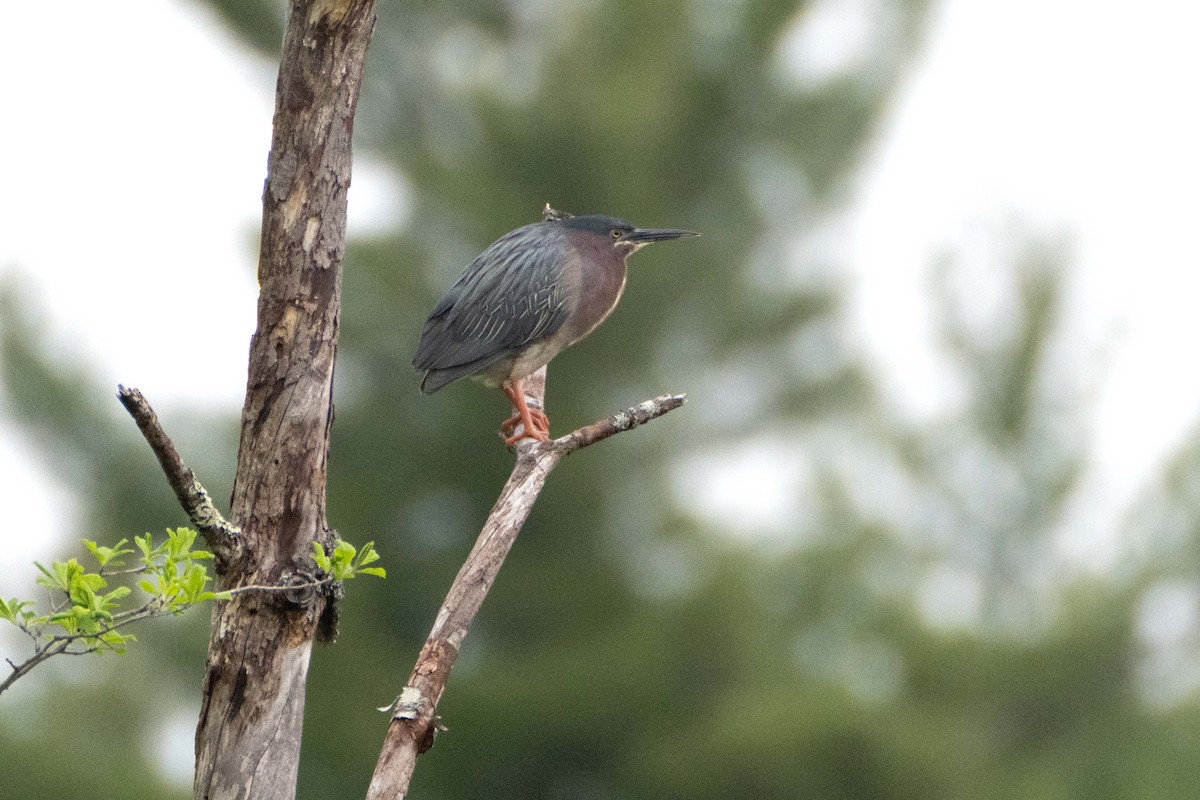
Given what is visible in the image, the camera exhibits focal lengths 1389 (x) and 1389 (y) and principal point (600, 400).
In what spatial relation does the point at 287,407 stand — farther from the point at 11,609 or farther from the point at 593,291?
the point at 593,291

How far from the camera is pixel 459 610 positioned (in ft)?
8.84

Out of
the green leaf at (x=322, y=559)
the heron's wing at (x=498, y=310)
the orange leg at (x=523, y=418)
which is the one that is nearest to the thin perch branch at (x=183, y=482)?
the green leaf at (x=322, y=559)

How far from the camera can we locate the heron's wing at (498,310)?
4332mm

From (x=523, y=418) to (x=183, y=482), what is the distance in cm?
211

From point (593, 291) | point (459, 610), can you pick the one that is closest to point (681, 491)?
point (593, 291)

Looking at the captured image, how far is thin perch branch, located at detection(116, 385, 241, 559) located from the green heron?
6.18ft

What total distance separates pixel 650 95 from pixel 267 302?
6408 millimetres

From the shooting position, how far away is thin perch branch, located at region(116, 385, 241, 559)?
2.10 m

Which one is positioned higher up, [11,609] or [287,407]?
[287,407]

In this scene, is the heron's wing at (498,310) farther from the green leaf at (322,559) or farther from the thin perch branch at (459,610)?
the green leaf at (322,559)

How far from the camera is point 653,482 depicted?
28.1 feet

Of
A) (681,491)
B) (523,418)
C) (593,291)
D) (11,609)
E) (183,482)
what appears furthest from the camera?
(681,491)

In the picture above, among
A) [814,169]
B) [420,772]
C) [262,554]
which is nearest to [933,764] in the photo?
[420,772]

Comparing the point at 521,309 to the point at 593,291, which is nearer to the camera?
the point at 521,309
